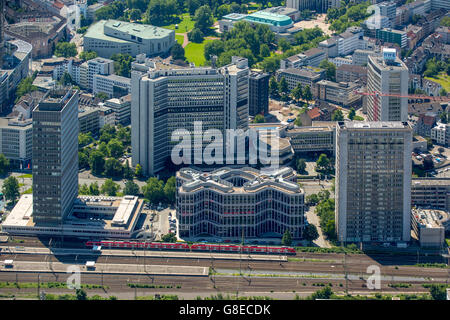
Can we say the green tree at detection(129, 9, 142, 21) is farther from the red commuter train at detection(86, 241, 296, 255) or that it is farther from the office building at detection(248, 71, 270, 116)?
the red commuter train at detection(86, 241, 296, 255)

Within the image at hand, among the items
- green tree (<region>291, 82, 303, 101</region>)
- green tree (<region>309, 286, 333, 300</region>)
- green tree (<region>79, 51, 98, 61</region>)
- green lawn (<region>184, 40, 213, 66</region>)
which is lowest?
green tree (<region>309, 286, 333, 300</region>)

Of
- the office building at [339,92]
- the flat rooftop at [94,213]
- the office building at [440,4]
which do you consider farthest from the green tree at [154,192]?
the office building at [440,4]

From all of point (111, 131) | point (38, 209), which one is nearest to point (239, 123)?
Result: point (111, 131)

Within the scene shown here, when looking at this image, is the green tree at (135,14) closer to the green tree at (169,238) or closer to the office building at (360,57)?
the office building at (360,57)

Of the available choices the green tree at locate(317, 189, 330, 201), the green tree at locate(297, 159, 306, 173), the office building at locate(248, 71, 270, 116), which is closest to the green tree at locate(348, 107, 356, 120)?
the office building at locate(248, 71, 270, 116)

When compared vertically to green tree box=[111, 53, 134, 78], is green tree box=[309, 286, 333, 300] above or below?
below

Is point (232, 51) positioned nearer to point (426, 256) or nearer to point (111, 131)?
point (111, 131)
